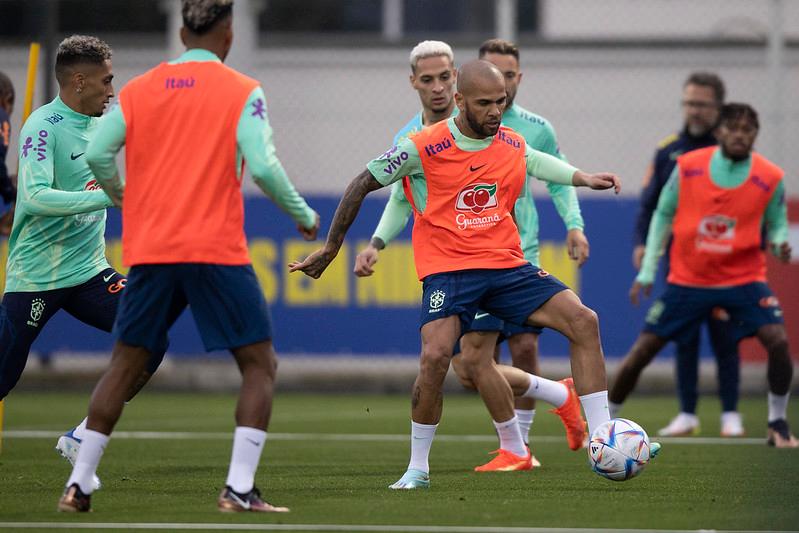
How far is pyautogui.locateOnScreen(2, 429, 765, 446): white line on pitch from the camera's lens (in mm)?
10695

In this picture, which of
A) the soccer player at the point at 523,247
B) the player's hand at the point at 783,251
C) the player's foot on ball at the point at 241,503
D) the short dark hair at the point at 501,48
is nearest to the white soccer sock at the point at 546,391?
the soccer player at the point at 523,247

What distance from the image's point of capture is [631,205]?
597 inches

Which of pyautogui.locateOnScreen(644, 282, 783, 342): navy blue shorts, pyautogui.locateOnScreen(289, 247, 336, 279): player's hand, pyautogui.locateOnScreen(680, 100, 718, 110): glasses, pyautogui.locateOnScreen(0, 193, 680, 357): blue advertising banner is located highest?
pyautogui.locateOnScreen(289, 247, 336, 279): player's hand

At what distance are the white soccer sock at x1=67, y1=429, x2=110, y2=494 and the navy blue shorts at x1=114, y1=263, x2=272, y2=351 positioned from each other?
1.39 feet

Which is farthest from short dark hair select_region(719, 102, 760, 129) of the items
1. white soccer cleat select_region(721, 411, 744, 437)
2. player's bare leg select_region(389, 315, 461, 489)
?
player's bare leg select_region(389, 315, 461, 489)

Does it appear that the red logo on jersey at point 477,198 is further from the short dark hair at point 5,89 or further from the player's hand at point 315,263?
the short dark hair at point 5,89

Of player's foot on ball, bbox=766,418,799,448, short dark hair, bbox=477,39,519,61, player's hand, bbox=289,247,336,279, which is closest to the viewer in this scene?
player's hand, bbox=289,247,336,279

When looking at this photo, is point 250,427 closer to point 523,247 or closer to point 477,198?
point 477,198

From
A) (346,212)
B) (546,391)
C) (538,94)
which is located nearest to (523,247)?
(546,391)

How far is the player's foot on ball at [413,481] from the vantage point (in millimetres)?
7441

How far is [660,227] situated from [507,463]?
319 centimetres

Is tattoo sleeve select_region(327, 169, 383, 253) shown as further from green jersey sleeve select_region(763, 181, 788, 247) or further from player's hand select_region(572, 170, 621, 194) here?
green jersey sleeve select_region(763, 181, 788, 247)

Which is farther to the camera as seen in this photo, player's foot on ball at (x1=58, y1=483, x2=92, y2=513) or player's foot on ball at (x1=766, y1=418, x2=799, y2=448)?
player's foot on ball at (x1=766, y1=418, x2=799, y2=448)

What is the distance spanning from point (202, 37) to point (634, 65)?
12.6 metres
